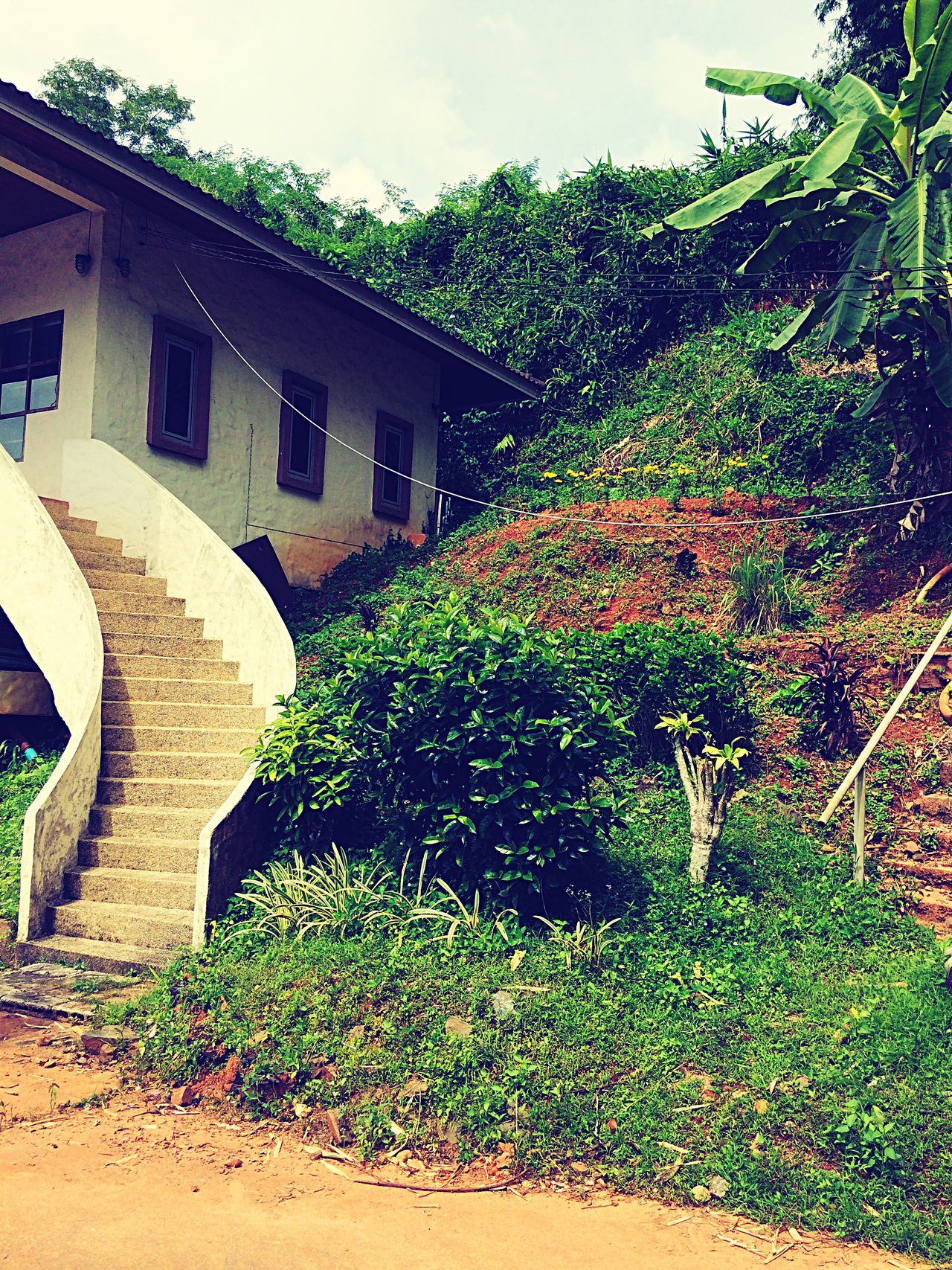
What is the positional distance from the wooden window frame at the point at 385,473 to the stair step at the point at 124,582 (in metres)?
5.41

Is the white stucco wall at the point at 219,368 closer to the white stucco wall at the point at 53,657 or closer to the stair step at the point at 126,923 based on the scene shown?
the white stucco wall at the point at 53,657

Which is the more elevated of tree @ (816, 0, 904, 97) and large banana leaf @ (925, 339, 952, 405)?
tree @ (816, 0, 904, 97)

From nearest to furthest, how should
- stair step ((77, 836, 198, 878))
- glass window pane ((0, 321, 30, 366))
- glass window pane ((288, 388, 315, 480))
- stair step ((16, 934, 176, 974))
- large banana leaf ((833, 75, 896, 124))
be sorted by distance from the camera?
stair step ((16, 934, 176, 974)) → stair step ((77, 836, 198, 878)) → large banana leaf ((833, 75, 896, 124)) → glass window pane ((0, 321, 30, 366)) → glass window pane ((288, 388, 315, 480))

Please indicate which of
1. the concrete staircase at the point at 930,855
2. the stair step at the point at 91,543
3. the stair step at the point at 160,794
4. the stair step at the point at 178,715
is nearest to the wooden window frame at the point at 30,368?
the stair step at the point at 91,543

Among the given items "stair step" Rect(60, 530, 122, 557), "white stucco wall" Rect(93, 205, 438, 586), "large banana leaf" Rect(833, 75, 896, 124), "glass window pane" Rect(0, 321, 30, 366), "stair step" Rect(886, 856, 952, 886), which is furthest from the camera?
"glass window pane" Rect(0, 321, 30, 366)

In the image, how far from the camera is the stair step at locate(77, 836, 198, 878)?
678cm

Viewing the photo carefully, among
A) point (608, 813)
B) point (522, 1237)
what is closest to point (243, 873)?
point (608, 813)

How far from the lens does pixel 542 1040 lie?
467 centimetres

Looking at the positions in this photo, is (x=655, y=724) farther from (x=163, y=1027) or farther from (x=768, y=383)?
(x=768, y=383)

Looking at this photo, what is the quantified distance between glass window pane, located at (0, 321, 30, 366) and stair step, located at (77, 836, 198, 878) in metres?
6.73

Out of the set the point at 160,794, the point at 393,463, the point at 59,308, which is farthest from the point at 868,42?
the point at 160,794

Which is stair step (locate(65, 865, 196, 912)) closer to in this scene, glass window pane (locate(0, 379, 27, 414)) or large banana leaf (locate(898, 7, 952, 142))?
glass window pane (locate(0, 379, 27, 414))

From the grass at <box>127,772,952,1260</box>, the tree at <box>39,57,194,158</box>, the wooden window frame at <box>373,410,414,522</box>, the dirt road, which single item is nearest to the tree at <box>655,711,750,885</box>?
the grass at <box>127,772,952,1260</box>

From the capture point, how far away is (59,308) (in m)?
10.8
